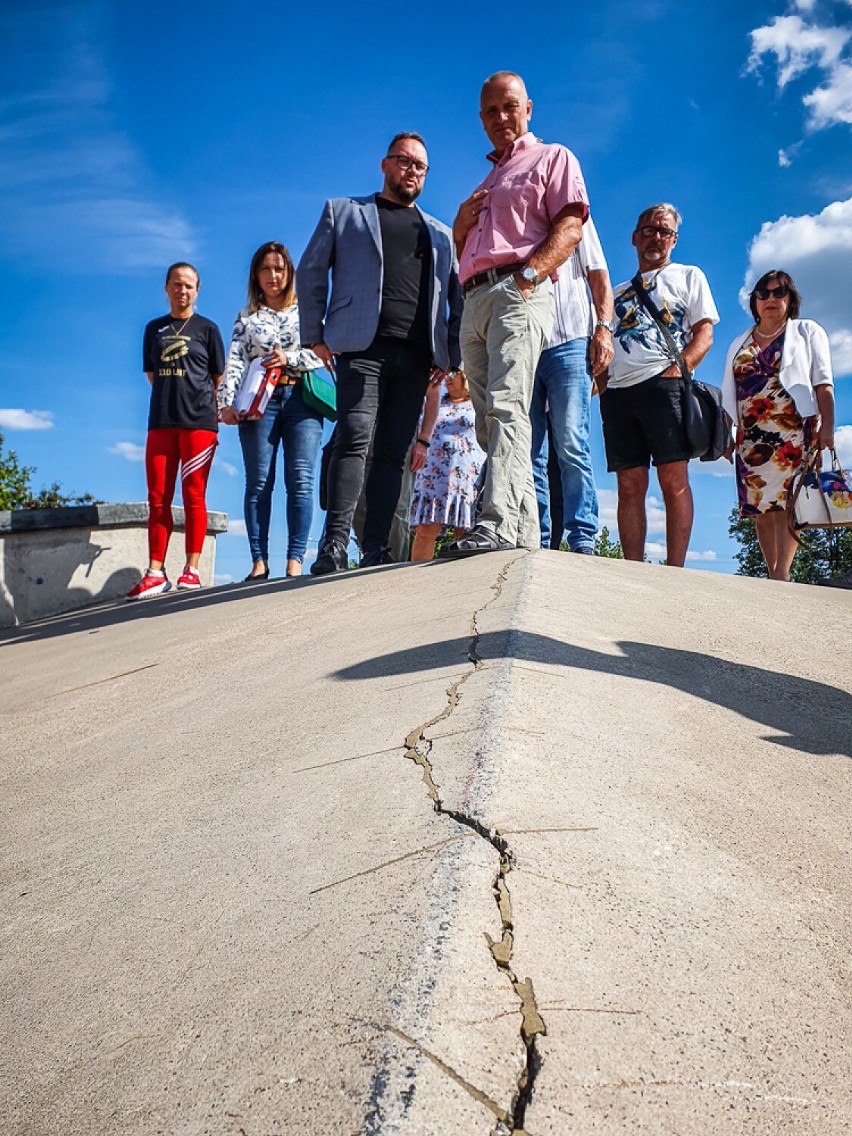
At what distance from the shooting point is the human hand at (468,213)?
3.91 meters

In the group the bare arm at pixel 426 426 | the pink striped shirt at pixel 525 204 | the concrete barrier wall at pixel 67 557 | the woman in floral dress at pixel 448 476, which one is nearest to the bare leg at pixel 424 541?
the woman in floral dress at pixel 448 476

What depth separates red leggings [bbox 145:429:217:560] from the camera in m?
5.52

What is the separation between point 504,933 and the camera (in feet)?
3.24

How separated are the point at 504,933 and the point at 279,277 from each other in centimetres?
521

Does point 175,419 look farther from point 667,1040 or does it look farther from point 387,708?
point 667,1040

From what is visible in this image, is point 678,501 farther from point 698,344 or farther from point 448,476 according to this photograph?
point 448,476

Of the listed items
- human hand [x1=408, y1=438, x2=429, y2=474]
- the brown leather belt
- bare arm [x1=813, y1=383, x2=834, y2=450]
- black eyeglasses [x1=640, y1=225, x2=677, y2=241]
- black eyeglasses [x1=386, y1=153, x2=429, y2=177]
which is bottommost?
human hand [x1=408, y1=438, x2=429, y2=474]

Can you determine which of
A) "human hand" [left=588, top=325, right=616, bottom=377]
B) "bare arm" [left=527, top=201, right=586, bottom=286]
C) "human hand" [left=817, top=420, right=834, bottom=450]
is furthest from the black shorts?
"bare arm" [left=527, top=201, right=586, bottom=286]

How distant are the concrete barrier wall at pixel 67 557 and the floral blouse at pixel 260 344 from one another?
1.80m

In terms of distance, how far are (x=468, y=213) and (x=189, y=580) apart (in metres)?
2.75

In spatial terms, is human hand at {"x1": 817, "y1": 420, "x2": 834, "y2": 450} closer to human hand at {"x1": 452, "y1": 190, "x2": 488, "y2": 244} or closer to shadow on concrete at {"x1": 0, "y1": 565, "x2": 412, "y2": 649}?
human hand at {"x1": 452, "y1": 190, "x2": 488, "y2": 244}

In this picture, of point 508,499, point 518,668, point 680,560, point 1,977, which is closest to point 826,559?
point 680,560

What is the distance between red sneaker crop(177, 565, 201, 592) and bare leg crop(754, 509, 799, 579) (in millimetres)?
3185

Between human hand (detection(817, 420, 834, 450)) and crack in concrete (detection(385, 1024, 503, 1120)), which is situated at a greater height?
human hand (detection(817, 420, 834, 450))
